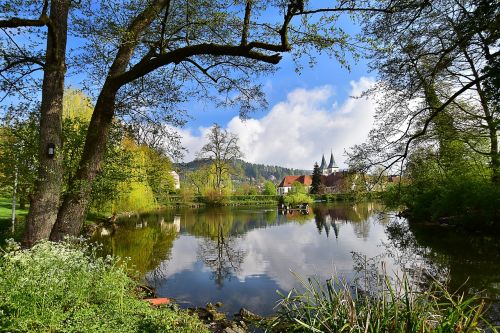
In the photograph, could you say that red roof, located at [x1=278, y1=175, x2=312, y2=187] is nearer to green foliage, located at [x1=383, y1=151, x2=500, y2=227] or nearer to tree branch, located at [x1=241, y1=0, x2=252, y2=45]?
green foliage, located at [x1=383, y1=151, x2=500, y2=227]

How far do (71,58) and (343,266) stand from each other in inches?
407

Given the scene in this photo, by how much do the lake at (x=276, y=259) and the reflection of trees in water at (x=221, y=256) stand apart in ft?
0.10

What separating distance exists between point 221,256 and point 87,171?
32.2ft

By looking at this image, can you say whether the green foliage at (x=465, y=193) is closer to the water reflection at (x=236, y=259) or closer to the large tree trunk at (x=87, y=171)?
the water reflection at (x=236, y=259)

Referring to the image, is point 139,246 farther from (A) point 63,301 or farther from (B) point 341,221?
(B) point 341,221

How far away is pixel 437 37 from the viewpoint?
8961 mm

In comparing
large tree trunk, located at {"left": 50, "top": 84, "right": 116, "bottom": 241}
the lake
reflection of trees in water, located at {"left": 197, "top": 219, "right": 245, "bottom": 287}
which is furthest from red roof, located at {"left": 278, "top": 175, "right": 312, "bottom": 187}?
large tree trunk, located at {"left": 50, "top": 84, "right": 116, "bottom": 241}

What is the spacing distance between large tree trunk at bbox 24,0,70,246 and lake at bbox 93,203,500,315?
5.40 ft

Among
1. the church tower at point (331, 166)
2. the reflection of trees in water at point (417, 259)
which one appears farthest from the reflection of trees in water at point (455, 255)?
the church tower at point (331, 166)

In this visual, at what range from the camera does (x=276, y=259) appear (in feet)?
46.1

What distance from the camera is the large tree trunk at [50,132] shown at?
19.0 ft

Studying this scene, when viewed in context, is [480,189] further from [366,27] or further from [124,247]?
[124,247]

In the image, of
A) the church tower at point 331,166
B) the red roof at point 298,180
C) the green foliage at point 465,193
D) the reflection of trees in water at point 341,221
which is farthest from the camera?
the church tower at point 331,166

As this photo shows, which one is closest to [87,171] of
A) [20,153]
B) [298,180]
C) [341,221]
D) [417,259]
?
[20,153]
